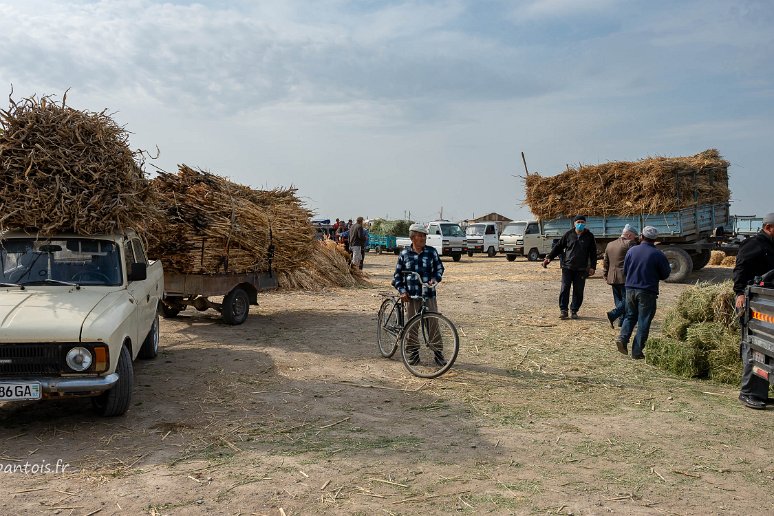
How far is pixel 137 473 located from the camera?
4531 mm

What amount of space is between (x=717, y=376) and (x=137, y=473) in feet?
20.6

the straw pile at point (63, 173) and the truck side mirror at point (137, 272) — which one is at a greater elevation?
the straw pile at point (63, 173)

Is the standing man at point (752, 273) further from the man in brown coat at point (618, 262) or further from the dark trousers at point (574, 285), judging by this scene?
the dark trousers at point (574, 285)

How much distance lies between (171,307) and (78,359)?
6.81 metres

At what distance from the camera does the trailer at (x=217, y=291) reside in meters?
10.8

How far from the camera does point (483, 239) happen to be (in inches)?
1404

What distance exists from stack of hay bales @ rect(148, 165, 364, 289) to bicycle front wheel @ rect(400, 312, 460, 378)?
14.9ft

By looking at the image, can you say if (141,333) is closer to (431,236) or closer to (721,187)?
(721,187)

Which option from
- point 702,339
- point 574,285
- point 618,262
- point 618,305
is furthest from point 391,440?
point 574,285

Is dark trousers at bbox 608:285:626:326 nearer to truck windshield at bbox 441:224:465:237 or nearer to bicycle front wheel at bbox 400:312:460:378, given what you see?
bicycle front wheel at bbox 400:312:460:378

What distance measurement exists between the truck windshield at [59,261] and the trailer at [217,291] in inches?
159

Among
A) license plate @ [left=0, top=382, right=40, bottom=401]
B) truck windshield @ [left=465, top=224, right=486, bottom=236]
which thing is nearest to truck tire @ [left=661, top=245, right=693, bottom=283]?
license plate @ [left=0, top=382, right=40, bottom=401]

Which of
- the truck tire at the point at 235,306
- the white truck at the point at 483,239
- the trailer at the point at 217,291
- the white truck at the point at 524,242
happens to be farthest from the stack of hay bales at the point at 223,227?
the white truck at the point at 483,239

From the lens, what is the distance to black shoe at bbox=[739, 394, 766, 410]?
623 centimetres
